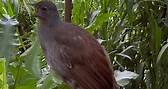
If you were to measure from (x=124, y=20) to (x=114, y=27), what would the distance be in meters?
0.06

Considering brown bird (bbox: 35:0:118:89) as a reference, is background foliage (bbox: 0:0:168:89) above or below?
below

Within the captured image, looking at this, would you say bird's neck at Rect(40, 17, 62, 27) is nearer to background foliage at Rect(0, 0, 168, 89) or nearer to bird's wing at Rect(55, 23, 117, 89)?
bird's wing at Rect(55, 23, 117, 89)

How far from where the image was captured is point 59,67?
1.26 meters

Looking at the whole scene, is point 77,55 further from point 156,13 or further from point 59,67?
point 156,13

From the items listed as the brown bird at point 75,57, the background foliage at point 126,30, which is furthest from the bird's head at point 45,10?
the background foliage at point 126,30

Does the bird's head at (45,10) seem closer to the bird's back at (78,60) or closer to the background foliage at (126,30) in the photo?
the bird's back at (78,60)

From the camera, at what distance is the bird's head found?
1290mm

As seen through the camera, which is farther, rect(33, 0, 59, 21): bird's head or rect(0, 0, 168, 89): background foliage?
rect(0, 0, 168, 89): background foliage

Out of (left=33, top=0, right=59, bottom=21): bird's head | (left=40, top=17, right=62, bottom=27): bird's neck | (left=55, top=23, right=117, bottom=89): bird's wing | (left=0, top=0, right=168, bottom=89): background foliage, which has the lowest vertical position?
(left=0, top=0, right=168, bottom=89): background foliage

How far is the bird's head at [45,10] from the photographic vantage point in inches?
50.8

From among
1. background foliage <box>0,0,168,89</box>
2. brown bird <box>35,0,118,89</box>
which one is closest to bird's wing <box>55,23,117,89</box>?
brown bird <box>35,0,118,89</box>

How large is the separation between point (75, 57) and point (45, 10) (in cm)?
15

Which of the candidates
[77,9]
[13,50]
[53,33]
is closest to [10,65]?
[13,50]

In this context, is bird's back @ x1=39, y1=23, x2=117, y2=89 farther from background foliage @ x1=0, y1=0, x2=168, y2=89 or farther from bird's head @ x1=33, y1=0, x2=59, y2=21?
background foliage @ x1=0, y1=0, x2=168, y2=89
